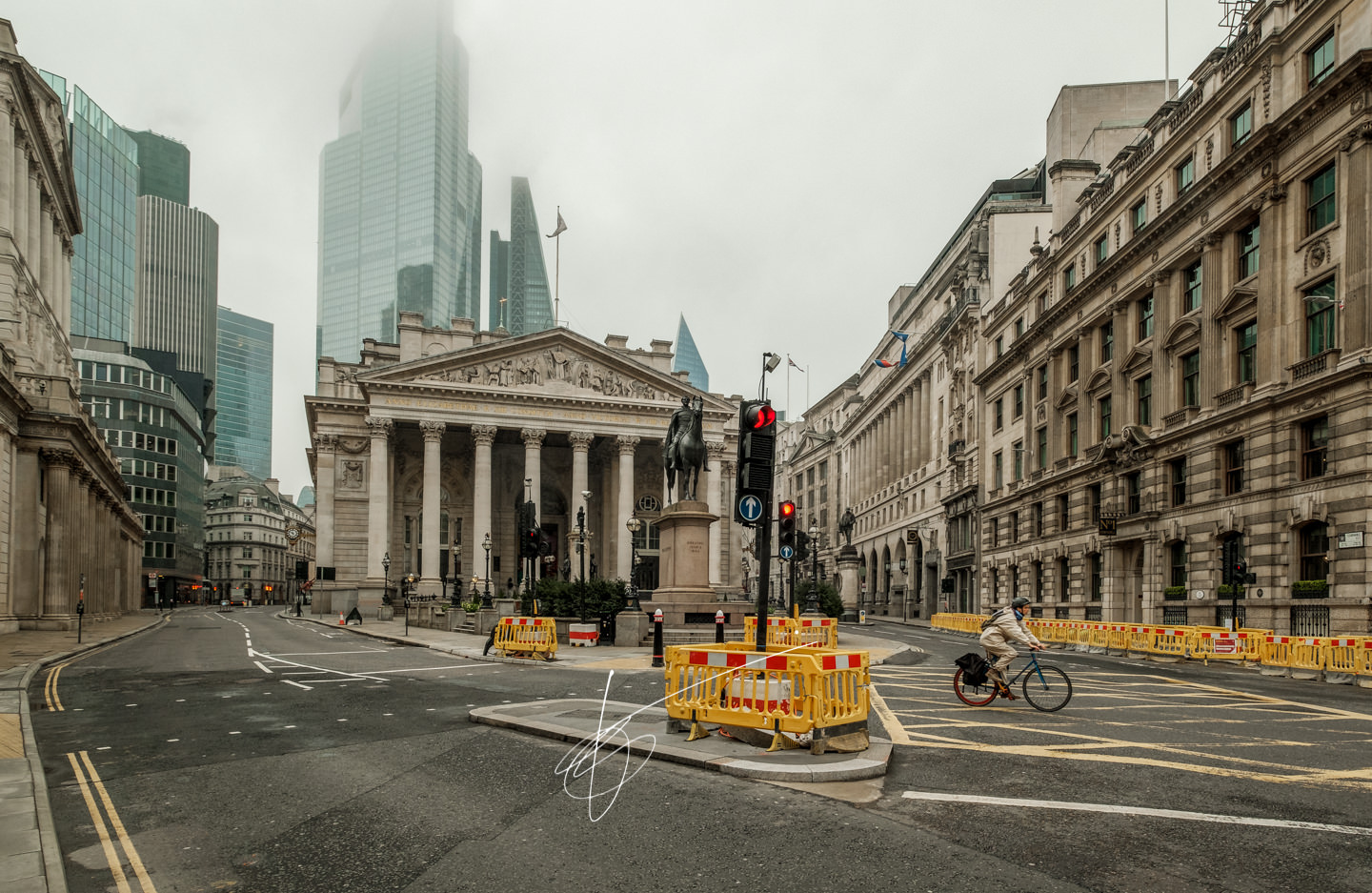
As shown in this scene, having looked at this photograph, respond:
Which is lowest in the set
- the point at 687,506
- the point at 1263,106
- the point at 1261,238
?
the point at 687,506

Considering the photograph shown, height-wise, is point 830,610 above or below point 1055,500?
below

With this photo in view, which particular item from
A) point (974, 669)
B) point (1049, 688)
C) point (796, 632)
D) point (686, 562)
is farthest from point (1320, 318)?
point (974, 669)

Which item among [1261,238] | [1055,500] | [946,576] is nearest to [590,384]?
[946,576]

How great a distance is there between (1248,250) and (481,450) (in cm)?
5061

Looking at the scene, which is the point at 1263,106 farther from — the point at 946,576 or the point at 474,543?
the point at 474,543

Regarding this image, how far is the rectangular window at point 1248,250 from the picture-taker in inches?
1300

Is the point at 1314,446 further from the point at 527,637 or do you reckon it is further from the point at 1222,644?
the point at 527,637

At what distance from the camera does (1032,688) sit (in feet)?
50.4

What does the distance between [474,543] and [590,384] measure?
14.7m

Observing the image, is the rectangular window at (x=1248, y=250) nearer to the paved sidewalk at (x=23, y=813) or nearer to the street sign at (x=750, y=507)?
the street sign at (x=750, y=507)

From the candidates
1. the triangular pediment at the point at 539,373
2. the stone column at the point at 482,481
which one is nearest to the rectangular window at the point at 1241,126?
the triangular pediment at the point at 539,373

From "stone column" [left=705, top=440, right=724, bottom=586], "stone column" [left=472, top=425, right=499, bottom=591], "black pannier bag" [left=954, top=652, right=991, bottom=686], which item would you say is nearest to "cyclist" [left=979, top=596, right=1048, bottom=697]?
"black pannier bag" [left=954, top=652, right=991, bottom=686]

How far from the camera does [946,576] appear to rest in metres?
70.6

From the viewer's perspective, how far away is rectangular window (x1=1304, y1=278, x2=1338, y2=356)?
28328mm
